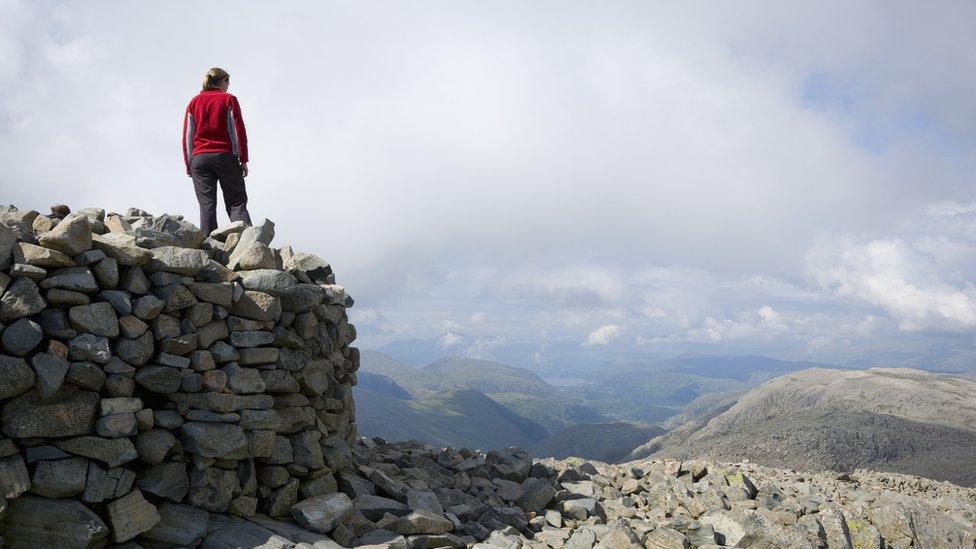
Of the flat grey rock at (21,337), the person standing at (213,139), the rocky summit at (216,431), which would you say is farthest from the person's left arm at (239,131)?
the flat grey rock at (21,337)

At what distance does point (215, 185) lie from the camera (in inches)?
554

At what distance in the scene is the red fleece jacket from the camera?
43.4 ft

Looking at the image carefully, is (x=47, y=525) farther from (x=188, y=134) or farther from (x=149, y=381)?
(x=188, y=134)

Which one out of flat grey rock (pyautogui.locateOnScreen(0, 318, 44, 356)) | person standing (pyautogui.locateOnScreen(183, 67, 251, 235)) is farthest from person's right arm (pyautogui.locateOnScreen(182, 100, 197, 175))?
flat grey rock (pyautogui.locateOnScreen(0, 318, 44, 356))

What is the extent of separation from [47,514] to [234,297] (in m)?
4.46

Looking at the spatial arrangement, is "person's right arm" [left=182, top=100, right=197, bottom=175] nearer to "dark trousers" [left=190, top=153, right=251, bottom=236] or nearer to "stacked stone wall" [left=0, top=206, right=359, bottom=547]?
"dark trousers" [left=190, top=153, right=251, bottom=236]

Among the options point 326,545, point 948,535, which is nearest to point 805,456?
point 948,535

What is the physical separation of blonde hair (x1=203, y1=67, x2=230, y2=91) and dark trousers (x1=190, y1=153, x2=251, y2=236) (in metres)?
1.65

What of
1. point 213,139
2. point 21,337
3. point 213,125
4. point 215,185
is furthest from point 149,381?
point 213,125

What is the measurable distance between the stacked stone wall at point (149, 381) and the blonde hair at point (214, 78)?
351 centimetres

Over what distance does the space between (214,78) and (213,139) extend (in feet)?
4.86

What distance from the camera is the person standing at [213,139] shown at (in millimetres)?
13273

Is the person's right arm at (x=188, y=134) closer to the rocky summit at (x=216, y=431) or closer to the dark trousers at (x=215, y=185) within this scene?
the dark trousers at (x=215, y=185)

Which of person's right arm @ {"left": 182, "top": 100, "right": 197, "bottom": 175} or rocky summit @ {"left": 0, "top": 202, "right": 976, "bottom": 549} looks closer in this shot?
rocky summit @ {"left": 0, "top": 202, "right": 976, "bottom": 549}
